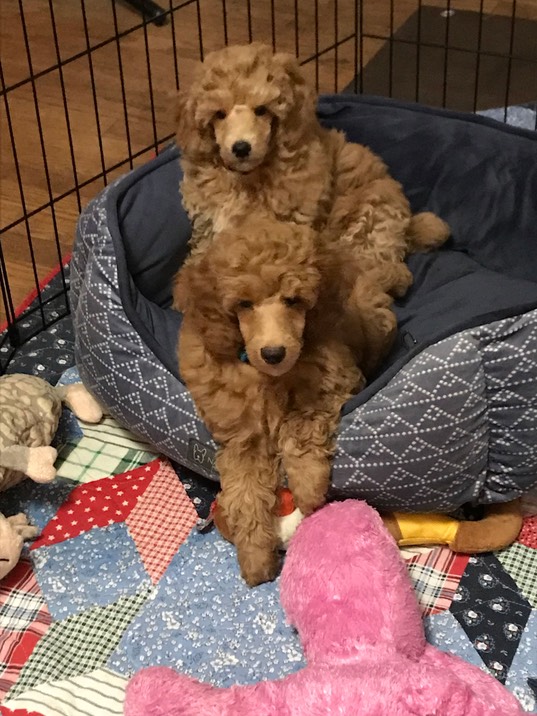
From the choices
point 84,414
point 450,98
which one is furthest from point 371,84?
point 84,414

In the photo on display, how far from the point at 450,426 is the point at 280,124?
29.7 inches

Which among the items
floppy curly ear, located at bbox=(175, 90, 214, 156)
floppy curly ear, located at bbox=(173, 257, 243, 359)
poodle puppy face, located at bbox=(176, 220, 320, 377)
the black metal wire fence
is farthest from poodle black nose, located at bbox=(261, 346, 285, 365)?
the black metal wire fence

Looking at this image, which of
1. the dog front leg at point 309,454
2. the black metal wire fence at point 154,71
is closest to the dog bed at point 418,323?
the dog front leg at point 309,454

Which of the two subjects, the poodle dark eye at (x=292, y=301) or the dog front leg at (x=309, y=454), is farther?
the dog front leg at (x=309, y=454)

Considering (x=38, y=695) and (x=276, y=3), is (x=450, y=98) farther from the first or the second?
(x=38, y=695)

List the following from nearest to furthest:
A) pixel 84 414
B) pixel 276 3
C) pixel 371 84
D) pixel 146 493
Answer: pixel 146 493
pixel 84 414
pixel 371 84
pixel 276 3

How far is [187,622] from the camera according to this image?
1.53 m

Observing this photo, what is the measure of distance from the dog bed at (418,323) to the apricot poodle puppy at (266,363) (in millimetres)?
62

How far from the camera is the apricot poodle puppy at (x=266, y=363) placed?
4.53 feet

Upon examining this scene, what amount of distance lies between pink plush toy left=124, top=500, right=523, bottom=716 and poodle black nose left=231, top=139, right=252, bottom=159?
732 millimetres

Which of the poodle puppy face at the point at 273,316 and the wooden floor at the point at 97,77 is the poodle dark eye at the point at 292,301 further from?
the wooden floor at the point at 97,77

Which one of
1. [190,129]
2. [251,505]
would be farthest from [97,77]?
[251,505]

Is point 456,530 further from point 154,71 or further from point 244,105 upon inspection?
point 154,71

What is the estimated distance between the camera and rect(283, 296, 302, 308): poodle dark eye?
1.39m
